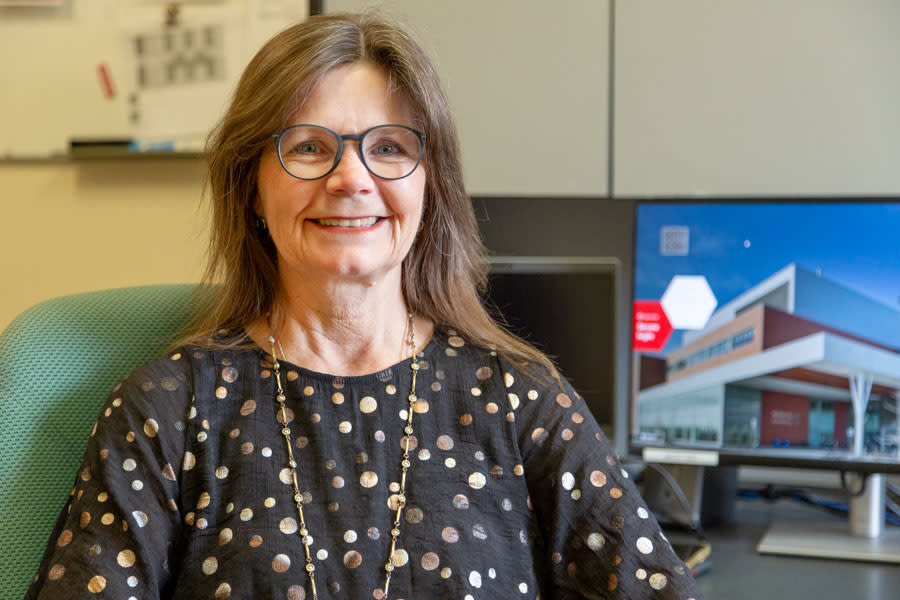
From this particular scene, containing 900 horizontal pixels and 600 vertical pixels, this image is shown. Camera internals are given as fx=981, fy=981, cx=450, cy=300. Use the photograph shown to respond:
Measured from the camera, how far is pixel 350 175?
1105mm

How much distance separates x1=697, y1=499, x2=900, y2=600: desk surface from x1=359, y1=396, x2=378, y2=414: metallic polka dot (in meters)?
0.56

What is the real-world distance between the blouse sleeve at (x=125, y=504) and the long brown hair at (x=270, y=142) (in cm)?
12

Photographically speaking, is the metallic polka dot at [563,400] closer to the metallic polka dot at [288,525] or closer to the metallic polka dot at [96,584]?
the metallic polka dot at [288,525]

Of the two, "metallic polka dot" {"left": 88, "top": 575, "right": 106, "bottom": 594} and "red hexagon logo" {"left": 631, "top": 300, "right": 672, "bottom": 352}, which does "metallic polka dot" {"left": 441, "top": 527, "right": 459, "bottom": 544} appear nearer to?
"metallic polka dot" {"left": 88, "top": 575, "right": 106, "bottom": 594}

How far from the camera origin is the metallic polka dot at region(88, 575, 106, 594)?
Result: 100 cm

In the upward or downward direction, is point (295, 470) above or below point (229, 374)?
below

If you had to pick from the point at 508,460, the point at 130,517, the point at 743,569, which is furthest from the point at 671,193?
the point at 130,517

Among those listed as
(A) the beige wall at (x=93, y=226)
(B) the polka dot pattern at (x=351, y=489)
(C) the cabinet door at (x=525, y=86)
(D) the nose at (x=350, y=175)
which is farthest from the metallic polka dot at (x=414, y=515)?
(A) the beige wall at (x=93, y=226)

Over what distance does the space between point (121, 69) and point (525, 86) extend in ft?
3.37

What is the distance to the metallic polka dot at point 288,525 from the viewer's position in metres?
1.08

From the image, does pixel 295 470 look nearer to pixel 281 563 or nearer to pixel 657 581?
pixel 281 563

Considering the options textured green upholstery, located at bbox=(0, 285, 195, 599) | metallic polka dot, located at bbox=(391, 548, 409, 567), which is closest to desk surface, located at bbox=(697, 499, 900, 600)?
metallic polka dot, located at bbox=(391, 548, 409, 567)

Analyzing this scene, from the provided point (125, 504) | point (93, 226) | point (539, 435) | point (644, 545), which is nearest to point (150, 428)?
point (125, 504)

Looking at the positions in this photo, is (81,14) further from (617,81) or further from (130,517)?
(130,517)
